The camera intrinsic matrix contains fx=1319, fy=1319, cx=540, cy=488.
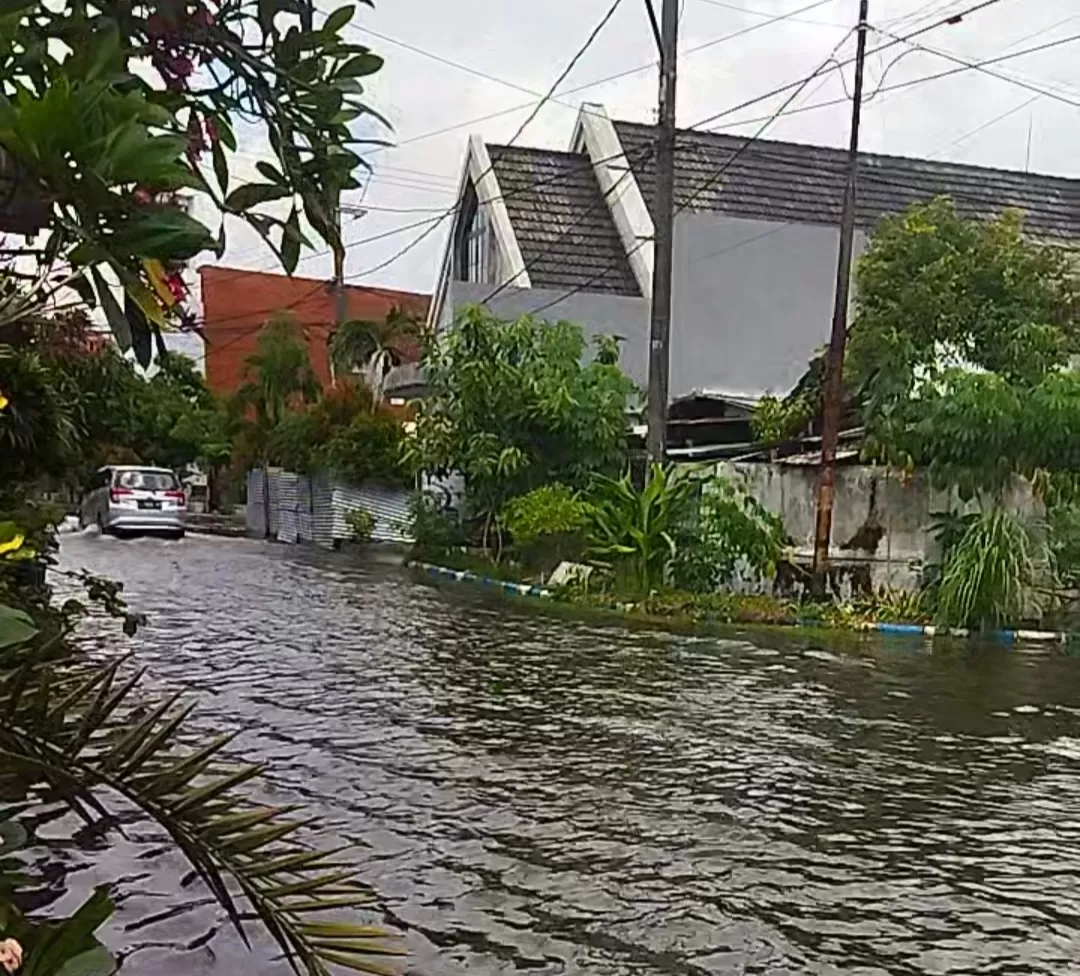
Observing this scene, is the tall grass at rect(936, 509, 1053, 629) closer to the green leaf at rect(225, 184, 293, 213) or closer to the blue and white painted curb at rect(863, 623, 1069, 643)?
the blue and white painted curb at rect(863, 623, 1069, 643)

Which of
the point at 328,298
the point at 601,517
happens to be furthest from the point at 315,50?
the point at 328,298

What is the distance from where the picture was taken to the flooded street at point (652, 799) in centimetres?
477

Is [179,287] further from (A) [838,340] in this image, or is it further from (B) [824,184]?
(B) [824,184]

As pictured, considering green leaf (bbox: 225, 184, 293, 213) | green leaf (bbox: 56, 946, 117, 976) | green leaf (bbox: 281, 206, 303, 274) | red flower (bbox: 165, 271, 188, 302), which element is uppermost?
green leaf (bbox: 225, 184, 293, 213)

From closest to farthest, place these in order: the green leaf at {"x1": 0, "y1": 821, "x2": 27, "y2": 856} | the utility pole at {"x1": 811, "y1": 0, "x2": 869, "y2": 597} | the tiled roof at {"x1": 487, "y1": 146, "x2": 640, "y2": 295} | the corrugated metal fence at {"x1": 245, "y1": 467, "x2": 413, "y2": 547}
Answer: the green leaf at {"x1": 0, "y1": 821, "x2": 27, "y2": 856} → the utility pole at {"x1": 811, "y1": 0, "x2": 869, "y2": 597} → the tiled roof at {"x1": 487, "y1": 146, "x2": 640, "y2": 295} → the corrugated metal fence at {"x1": 245, "y1": 467, "x2": 413, "y2": 547}

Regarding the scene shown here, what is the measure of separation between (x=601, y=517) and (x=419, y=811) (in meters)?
10.8

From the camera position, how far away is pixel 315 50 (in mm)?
2520

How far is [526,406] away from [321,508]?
432 inches

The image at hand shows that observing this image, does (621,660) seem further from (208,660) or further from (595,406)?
(595,406)

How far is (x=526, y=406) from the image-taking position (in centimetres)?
1945

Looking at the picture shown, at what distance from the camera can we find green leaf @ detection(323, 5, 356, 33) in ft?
8.15

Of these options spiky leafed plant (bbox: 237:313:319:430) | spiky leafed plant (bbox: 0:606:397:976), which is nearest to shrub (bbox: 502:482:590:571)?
spiky leafed plant (bbox: 237:313:319:430)

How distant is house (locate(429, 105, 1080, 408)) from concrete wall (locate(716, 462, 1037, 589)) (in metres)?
4.52

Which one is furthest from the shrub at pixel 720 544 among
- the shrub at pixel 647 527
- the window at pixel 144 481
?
the window at pixel 144 481
